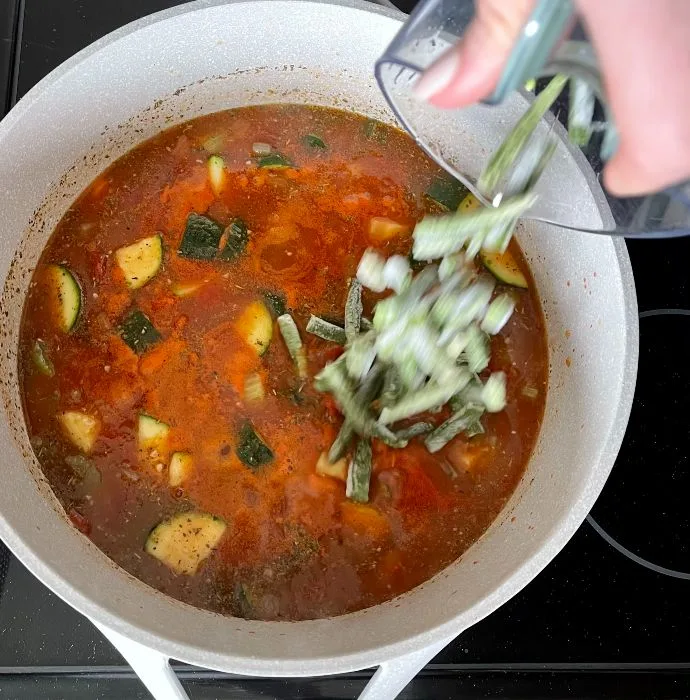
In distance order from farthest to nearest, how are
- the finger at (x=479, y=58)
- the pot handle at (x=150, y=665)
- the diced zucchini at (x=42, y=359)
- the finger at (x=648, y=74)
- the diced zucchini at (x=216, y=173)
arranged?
the diced zucchini at (x=216, y=173) → the diced zucchini at (x=42, y=359) → the pot handle at (x=150, y=665) → the finger at (x=479, y=58) → the finger at (x=648, y=74)

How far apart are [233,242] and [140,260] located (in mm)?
200

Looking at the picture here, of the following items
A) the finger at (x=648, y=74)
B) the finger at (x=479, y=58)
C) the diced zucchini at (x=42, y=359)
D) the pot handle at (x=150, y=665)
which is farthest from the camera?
the diced zucchini at (x=42, y=359)

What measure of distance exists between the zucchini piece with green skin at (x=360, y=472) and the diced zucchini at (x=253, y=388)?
227mm

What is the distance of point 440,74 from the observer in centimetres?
92

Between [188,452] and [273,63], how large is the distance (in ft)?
2.71

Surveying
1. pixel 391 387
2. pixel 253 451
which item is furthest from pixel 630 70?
pixel 253 451

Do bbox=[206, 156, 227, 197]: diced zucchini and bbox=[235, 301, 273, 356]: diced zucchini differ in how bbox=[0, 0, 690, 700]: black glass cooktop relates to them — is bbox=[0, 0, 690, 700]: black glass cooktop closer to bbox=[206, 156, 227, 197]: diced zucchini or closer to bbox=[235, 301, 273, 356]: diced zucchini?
bbox=[235, 301, 273, 356]: diced zucchini

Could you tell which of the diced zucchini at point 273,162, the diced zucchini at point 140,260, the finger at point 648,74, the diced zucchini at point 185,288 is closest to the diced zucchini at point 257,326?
the diced zucchini at point 185,288

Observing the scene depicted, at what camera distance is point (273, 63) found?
1580 millimetres

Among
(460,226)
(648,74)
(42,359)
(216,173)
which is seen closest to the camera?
(648,74)

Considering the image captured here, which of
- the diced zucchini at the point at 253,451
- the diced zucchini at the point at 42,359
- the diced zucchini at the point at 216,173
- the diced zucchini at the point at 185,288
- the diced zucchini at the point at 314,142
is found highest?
the diced zucchini at the point at 314,142

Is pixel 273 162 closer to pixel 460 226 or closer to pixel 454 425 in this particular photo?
pixel 460 226

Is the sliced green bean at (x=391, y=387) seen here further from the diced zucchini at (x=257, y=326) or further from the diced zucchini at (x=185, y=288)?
the diced zucchini at (x=185, y=288)

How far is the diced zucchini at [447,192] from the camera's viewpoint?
1.66 metres
